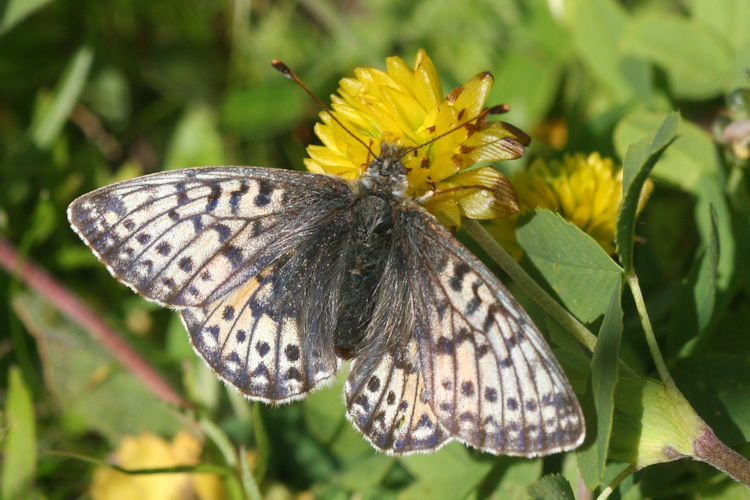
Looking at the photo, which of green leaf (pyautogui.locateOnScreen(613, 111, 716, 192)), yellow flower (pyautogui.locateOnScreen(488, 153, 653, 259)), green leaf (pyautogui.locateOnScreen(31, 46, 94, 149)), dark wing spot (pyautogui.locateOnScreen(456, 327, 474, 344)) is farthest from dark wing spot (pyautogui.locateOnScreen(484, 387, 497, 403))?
green leaf (pyautogui.locateOnScreen(31, 46, 94, 149))

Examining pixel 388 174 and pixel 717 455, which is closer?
pixel 717 455

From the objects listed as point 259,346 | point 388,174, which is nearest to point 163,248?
point 259,346

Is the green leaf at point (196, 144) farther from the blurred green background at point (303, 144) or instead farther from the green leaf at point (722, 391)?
the green leaf at point (722, 391)

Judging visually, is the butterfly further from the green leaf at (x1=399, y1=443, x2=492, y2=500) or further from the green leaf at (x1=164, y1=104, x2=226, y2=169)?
the green leaf at (x1=164, y1=104, x2=226, y2=169)

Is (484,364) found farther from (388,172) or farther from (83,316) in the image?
(83,316)

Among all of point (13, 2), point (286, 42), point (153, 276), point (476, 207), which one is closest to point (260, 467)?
point (153, 276)

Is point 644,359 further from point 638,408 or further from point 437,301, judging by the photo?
point 437,301
